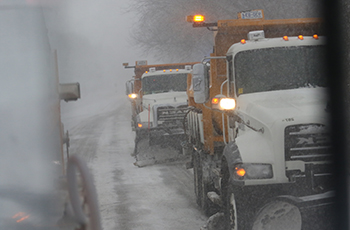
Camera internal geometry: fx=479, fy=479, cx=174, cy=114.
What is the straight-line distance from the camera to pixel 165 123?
12969 mm

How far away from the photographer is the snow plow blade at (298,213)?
163 inches

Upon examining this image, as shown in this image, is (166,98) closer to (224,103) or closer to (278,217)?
(224,103)

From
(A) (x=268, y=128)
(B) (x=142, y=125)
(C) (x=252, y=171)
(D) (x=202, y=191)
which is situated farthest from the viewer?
(B) (x=142, y=125)

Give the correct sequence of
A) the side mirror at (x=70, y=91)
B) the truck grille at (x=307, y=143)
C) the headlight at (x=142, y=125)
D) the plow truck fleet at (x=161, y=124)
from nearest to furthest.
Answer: the side mirror at (x=70, y=91) → the truck grille at (x=307, y=143) → the plow truck fleet at (x=161, y=124) → the headlight at (x=142, y=125)

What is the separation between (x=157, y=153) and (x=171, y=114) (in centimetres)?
113

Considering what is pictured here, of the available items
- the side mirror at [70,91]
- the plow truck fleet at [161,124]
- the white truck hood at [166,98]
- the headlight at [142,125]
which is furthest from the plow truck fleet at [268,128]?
the white truck hood at [166,98]

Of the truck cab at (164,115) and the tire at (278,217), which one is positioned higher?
the truck cab at (164,115)

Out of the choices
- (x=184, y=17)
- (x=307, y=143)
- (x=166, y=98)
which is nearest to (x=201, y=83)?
(x=307, y=143)

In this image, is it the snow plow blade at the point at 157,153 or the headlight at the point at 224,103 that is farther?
the snow plow blade at the point at 157,153

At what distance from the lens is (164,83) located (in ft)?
48.2

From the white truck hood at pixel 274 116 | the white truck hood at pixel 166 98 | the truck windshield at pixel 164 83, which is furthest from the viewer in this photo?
the truck windshield at pixel 164 83

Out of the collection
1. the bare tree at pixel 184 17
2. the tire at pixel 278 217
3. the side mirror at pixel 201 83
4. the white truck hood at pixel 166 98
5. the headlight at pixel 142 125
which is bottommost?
the tire at pixel 278 217

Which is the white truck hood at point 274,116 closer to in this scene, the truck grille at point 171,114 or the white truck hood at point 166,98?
the truck grille at point 171,114

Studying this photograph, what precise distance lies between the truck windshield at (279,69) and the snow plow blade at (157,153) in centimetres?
649
